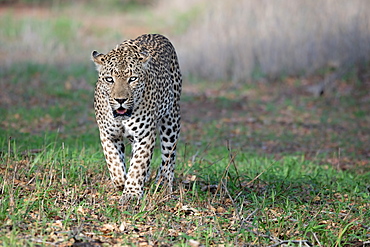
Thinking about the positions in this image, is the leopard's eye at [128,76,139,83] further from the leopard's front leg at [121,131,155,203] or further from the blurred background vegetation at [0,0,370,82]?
the blurred background vegetation at [0,0,370,82]

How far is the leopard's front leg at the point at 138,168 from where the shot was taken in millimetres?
6789

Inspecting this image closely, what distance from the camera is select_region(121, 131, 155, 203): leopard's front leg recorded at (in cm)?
679

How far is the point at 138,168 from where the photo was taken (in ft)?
22.6

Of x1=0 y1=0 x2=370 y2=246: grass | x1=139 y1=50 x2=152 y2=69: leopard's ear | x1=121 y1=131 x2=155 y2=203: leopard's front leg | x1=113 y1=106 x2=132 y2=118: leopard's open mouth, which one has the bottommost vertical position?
x1=0 y1=0 x2=370 y2=246: grass

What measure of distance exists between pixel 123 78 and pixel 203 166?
2.54 m

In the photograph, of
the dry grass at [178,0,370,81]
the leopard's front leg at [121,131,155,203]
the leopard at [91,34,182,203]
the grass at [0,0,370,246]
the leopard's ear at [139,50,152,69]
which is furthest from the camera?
the dry grass at [178,0,370,81]

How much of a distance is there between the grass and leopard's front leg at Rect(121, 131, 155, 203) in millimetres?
203

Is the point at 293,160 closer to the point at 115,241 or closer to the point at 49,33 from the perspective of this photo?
the point at 115,241

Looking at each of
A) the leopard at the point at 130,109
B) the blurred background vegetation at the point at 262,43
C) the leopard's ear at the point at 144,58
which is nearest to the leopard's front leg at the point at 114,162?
the leopard at the point at 130,109

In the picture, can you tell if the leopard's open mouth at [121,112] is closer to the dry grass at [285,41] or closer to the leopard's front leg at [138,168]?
the leopard's front leg at [138,168]

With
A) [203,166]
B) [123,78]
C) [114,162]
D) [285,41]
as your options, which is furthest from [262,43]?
[123,78]

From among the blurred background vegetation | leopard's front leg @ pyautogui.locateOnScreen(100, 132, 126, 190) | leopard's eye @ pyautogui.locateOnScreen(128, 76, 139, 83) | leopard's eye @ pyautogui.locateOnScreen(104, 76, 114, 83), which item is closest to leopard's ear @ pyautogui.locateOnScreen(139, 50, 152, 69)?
leopard's eye @ pyautogui.locateOnScreen(128, 76, 139, 83)

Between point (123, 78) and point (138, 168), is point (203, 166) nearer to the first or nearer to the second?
point (138, 168)

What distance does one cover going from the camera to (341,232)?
5.78 m
